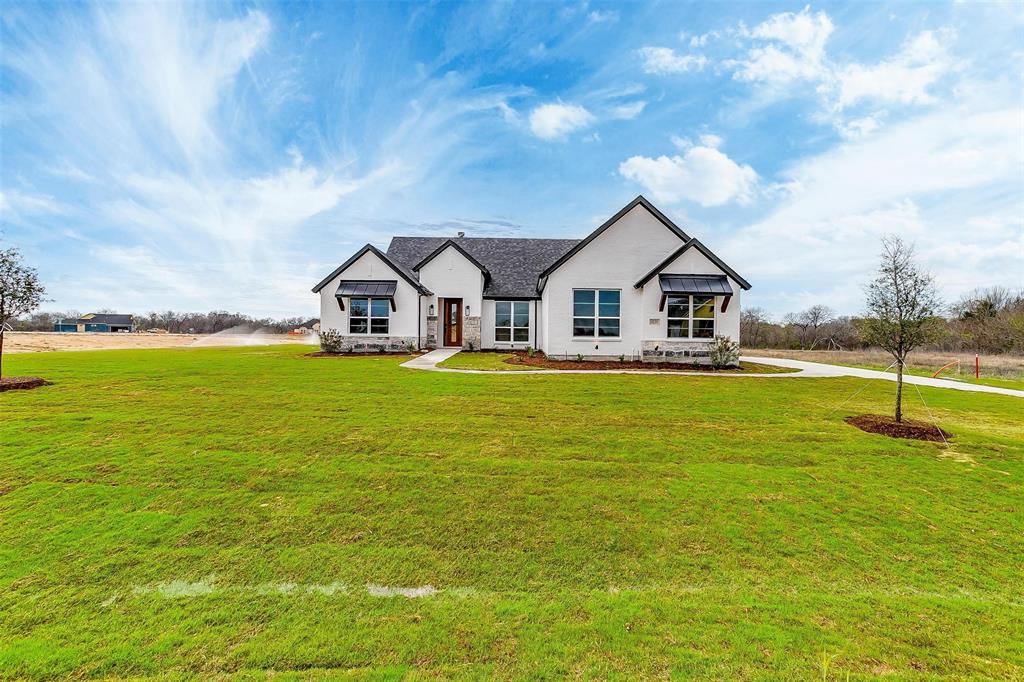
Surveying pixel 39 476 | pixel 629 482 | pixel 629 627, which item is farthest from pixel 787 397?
pixel 39 476

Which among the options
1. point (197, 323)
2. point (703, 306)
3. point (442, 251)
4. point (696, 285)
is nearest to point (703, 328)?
point (703, 306)

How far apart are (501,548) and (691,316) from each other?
16.8 m

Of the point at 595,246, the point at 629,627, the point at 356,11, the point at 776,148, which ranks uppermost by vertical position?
the point at 356,11

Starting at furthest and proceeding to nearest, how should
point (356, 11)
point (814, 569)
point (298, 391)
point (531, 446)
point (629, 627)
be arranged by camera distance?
point (356, 11) → point (298, 391) → point (531, 446) → point (814, 569) → point (629, 627)

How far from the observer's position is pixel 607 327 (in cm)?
1930

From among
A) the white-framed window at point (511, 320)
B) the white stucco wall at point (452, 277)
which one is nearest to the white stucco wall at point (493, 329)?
the white-framed window at point (511, 320)

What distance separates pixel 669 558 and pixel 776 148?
25.0 meters

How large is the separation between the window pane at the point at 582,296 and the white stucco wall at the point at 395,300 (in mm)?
9222

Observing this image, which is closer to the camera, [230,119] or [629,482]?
[629,482]

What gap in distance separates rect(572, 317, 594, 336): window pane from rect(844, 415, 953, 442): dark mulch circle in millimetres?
11453

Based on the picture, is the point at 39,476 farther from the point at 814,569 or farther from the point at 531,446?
the point at 814,569

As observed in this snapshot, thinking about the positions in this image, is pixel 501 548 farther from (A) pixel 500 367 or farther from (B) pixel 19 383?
(B) pixel 19 383

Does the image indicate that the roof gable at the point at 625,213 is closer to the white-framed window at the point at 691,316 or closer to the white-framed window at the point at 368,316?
the white-framed window at the point at 691,316

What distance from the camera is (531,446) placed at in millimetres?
6828
